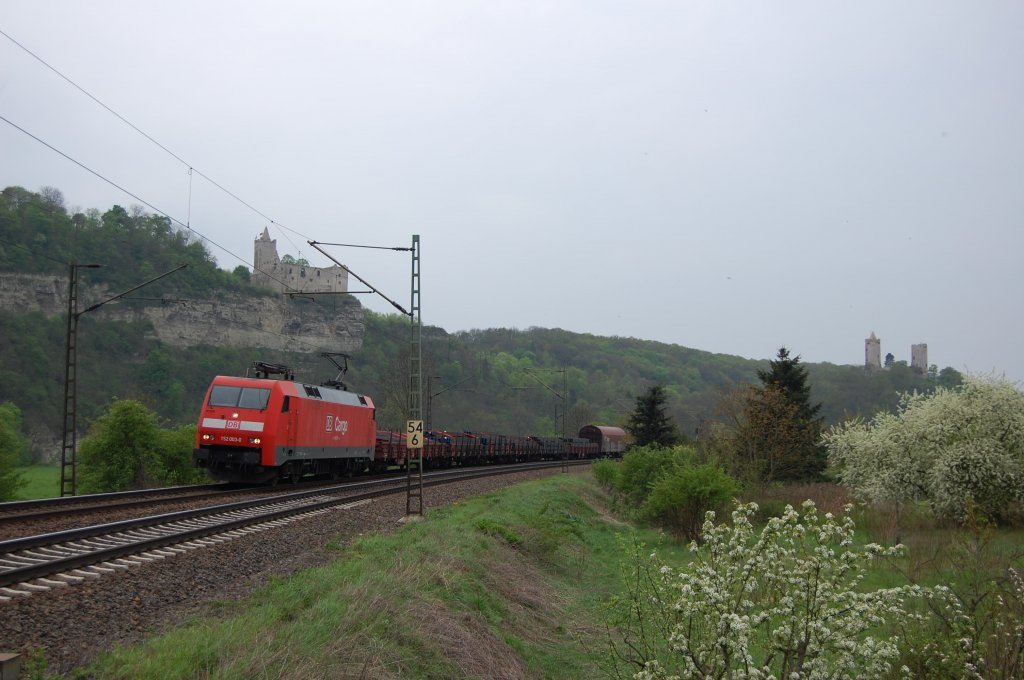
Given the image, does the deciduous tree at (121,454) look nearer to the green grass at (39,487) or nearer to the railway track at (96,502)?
the green grass at (39,487)

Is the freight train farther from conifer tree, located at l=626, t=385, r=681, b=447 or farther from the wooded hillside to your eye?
conifer tree, located at l=626, t=385, r=681, b=447

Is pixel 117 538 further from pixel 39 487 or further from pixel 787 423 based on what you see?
pixel 39 487

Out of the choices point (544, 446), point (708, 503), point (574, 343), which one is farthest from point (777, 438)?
Answer: point (574, 343)

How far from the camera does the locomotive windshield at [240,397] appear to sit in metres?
21.3

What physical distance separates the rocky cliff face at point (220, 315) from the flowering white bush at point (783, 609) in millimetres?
72631

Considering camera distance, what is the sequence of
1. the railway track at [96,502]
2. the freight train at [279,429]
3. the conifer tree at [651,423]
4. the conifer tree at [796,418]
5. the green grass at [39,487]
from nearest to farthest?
the railway track at [96,502], the freight train at [279,429], the green grass at [39,487], the conifer tree at [796,418], the conifer tree at [651,423]

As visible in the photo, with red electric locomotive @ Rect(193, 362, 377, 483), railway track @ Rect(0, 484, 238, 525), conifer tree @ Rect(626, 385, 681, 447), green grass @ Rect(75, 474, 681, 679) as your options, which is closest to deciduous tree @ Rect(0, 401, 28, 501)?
red electric locomotive @ Rect(193, 362, 377, 483)

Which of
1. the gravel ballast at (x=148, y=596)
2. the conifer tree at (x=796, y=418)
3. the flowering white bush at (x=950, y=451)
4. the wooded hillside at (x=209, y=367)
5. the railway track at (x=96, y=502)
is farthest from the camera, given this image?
the wooded hillside at (x=209, y=367)

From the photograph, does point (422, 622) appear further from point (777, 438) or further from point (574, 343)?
point (574, 343)

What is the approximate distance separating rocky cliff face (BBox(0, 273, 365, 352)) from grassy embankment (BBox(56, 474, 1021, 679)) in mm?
64348

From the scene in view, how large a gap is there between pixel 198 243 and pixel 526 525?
52.7 meters

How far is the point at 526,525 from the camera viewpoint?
15742 mm

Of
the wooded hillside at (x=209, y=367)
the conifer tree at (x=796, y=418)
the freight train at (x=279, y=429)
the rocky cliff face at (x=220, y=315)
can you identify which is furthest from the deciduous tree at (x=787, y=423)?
the rocky cliff face at (x=220, y=315)

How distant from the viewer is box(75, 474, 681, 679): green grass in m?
5.54
